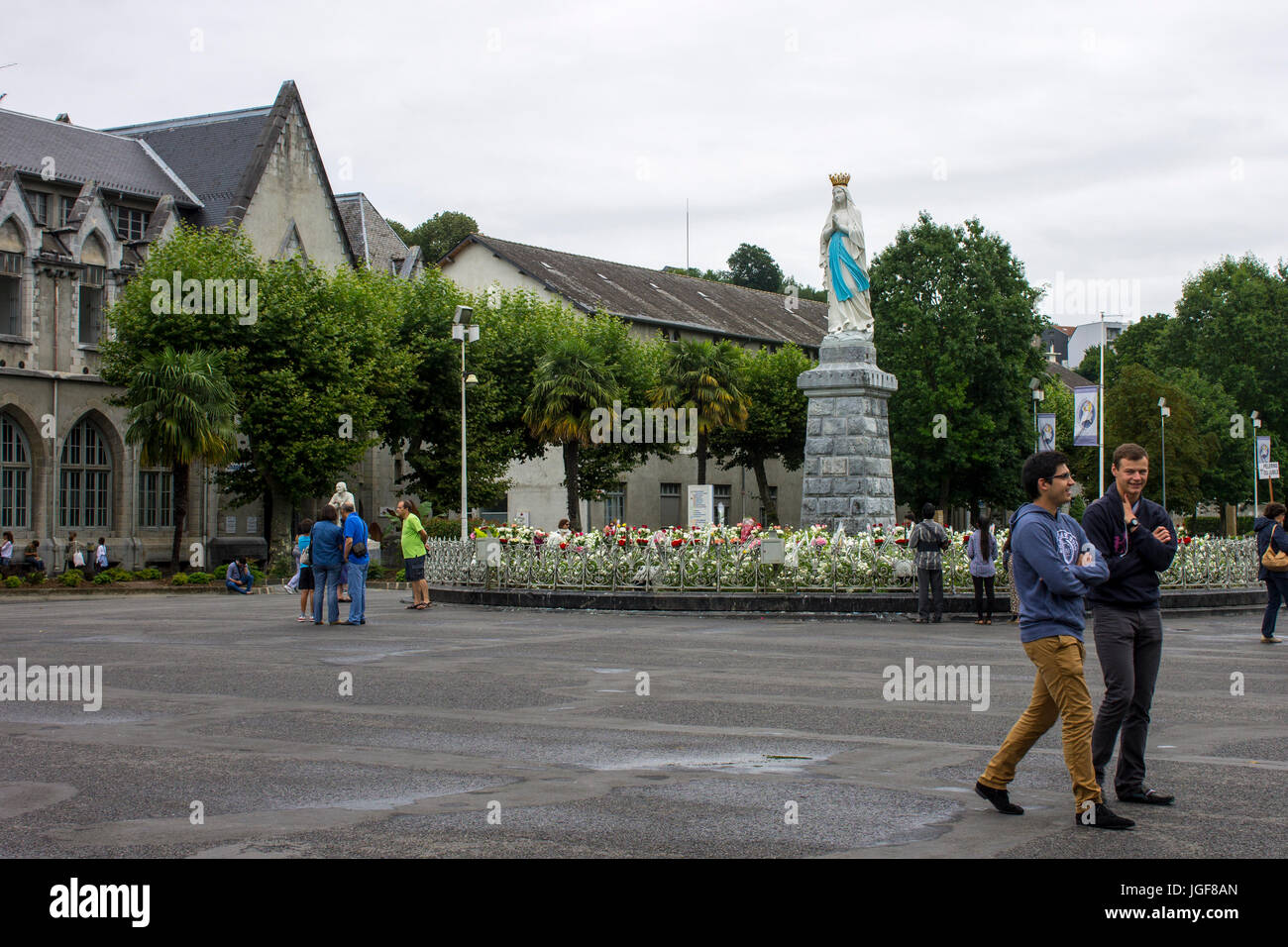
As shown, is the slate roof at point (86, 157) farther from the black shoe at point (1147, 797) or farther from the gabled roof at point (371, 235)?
the black shoe at point (1147, 797)

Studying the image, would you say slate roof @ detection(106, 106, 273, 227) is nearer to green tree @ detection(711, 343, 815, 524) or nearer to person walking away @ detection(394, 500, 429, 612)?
green tree @ detection(711, 343, 815, 524)

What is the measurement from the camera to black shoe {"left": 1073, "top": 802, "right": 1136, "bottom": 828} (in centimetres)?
694

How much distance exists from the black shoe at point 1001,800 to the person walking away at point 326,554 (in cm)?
1466

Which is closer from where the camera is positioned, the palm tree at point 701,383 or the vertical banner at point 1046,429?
the vertical banner at point 1046,429

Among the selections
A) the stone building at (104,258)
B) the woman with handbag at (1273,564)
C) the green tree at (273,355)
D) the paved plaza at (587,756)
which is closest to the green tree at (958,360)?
the stone building at (104,258)

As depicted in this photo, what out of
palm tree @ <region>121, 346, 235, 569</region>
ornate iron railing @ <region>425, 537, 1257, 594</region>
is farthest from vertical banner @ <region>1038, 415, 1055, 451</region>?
palm tree @ <region>121, 346, 235, 569</region>

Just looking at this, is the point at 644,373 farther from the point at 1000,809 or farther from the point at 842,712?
the point at 1000,809

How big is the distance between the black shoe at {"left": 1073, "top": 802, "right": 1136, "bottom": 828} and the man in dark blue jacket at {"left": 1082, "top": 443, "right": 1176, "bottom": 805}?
30.2 inches

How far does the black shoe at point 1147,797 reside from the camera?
7.59m

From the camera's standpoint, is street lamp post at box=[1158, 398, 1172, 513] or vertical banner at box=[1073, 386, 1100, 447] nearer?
vertical banner at box=[1073, 386, 1100, 447]

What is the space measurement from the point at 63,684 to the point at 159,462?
95.5 feet

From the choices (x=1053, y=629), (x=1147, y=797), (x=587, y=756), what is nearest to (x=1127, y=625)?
(x=1053, y=629)
